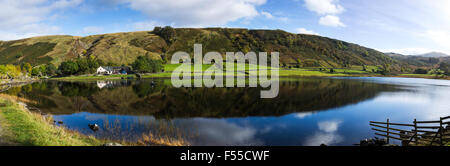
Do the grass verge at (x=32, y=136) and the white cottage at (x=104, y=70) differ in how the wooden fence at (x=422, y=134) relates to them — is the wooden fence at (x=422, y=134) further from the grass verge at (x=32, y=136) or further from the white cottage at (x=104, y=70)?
the white cottage at (x=104, y=70)

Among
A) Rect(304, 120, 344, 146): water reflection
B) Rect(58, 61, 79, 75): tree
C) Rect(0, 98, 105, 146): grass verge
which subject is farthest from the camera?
Rect(58, 61, 79, 75): tree

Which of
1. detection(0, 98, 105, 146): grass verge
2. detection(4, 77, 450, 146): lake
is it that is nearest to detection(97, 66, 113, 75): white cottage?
detection(4, 77, 450, 146): lake

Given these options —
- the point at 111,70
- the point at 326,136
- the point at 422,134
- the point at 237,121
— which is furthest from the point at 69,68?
the point at 422,134

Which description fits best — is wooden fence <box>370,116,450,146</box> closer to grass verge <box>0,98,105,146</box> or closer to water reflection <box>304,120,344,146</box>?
water reflection <box>304,120,344,146</box>

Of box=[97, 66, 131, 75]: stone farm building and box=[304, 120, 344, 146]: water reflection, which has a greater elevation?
box=[97, 66, 131, 75]: stone farm building

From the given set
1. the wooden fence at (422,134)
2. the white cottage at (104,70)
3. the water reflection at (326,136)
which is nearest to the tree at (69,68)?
the white cottage at (104,70)

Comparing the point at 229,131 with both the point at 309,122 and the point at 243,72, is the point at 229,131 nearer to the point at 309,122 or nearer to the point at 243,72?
the point at 309,122

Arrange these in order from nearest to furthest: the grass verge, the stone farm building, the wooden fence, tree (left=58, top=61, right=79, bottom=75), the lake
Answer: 1. the grass verge
2. the wooden fence
3. the lake
4. tree (left=58, top=61, right=79, bottom=75)
5. the stone farm building

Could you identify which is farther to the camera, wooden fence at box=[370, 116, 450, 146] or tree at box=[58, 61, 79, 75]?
tree at box=[58, 61, 79, 75]

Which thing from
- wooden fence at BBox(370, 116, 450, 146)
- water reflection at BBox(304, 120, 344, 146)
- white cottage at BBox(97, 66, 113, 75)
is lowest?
water reflection at BBox(304, 120, 344, 146)
